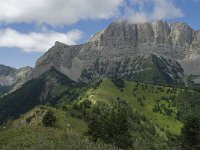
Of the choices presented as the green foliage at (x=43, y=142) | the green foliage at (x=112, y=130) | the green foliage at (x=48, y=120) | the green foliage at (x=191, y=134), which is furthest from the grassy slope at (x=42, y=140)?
the green foliage at (x=191, y=134)

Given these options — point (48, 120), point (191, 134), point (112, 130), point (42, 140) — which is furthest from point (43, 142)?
point (191, 134)

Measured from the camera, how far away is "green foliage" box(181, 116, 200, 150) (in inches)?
4776

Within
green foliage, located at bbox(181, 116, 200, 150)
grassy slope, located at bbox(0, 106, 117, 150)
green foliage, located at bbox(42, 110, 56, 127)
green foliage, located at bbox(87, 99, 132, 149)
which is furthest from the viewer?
green foliage, located at bbox(42, 110, 56, 127)

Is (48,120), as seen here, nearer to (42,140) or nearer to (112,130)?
(112,130)

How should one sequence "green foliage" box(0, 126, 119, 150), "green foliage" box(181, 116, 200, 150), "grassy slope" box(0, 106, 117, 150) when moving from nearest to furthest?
"green foliage" box(0, 126, 119, 150) → "grassy slope" box(0, 106, 117, 150) → "green foliage" box(181, 116, 200, 150)

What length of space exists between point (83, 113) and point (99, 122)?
75.8 metres

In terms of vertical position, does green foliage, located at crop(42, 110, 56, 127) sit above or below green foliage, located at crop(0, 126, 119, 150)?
above

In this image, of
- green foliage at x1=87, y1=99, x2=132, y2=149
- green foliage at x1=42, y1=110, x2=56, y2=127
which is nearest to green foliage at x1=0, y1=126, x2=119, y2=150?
green foliage at x1=87, y1=99, x2=132, y2=149

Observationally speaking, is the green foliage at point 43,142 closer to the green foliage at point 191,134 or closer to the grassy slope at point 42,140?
the grassy slope at point 42,140

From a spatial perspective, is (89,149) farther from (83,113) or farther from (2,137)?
(83,113)

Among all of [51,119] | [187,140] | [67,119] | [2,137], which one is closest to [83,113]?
[67,119]

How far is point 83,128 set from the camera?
147250mm

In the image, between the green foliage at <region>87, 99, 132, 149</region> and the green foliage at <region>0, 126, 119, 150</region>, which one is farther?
the green foliage at <region>87, 99, 132, 149</region>

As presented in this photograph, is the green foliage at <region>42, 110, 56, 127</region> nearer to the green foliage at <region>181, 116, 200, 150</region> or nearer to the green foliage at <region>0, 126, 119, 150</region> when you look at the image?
the green foliage at <region>181, 116, 200, 150</region>
